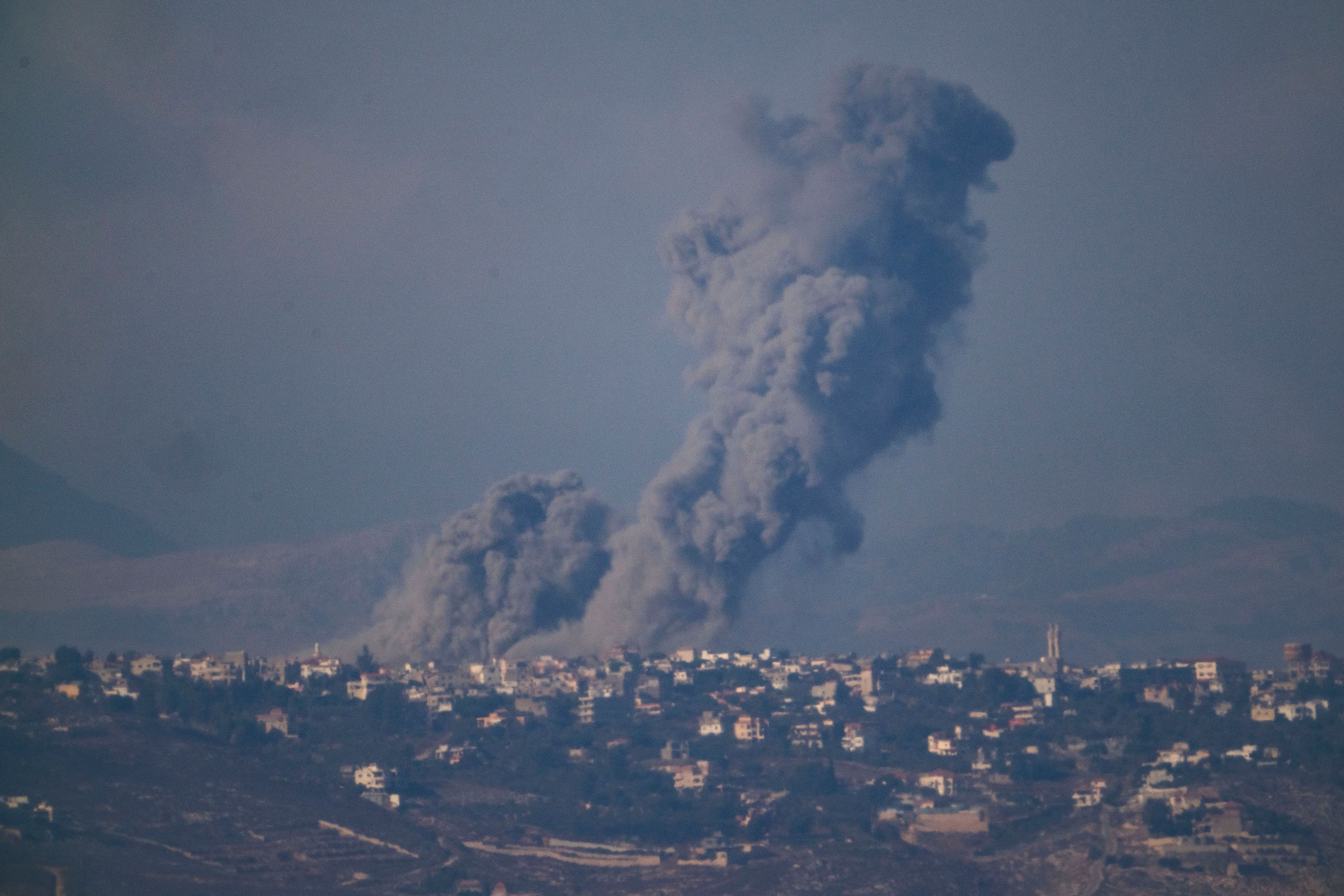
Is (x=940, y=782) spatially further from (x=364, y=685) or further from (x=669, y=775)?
(x=364, y=685)

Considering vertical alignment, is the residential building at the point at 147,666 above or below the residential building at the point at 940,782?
above

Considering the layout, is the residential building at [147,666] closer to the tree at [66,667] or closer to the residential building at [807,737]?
the tree at [66,667]

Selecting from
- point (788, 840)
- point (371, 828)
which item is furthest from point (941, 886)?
point (371, 828)

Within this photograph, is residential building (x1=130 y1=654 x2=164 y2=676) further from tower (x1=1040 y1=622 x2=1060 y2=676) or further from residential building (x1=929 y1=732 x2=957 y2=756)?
tower (x1=1040 y1=622 x2=1060 y2=676)

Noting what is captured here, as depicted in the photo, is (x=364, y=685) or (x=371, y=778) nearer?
(x=371, y=778)

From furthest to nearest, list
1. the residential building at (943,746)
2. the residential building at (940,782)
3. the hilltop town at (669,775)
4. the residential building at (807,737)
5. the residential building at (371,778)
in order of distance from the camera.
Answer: the residential building at (807,737)
the residential building at (943,746)
the residential building at (940,782)
the residential building at (371,778)
the hilltop town at (669,775)

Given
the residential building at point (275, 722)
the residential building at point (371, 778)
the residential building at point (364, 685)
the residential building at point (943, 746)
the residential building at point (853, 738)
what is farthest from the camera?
the residential building at point (364, 685)

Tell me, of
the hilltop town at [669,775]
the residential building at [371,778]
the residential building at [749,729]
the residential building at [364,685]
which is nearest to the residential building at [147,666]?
the hilltop town at [669,775]

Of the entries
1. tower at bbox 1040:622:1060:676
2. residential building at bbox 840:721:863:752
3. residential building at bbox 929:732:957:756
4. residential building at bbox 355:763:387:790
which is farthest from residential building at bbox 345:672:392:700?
tower at bbox 1040:622:1060:676

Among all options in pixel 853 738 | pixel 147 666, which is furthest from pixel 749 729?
pixel 147 666
